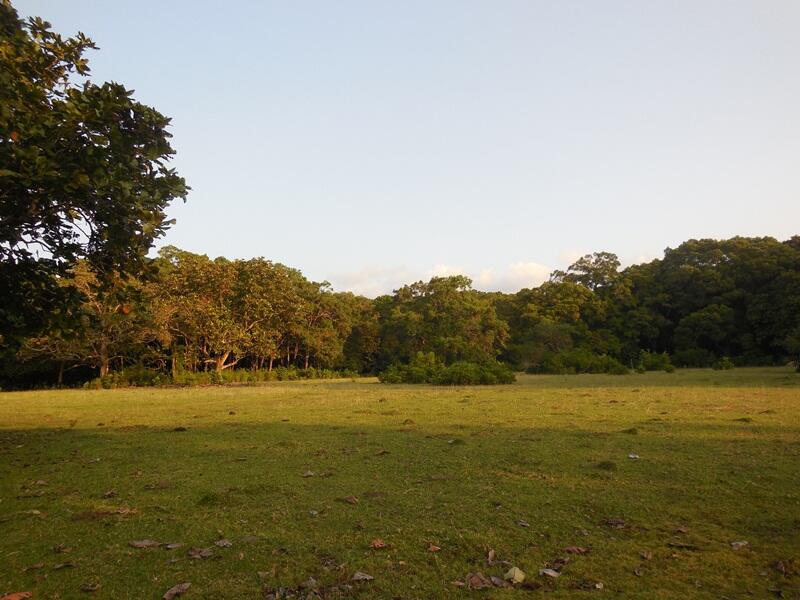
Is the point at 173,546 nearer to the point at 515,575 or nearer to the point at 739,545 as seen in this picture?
the point at 515,575

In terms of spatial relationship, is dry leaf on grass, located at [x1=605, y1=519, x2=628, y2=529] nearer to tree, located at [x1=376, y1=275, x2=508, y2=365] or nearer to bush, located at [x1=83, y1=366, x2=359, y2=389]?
bush, located at [x1=83, y1=366, x2=359, y2=389]

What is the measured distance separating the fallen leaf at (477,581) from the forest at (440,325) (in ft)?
84.5

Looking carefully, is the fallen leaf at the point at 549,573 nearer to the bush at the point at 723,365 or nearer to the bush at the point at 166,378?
the bush at the point at 166,378

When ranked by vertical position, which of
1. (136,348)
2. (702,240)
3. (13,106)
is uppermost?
(702,240)

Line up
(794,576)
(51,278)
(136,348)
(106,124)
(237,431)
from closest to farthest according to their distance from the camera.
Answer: (794,576), (106,124), (51,278), (237,431), (136,348)

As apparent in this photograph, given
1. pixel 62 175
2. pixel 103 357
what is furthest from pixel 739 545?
pixel 103 357

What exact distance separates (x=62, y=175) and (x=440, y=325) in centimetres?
4248

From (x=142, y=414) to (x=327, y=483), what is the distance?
1202 centimetres

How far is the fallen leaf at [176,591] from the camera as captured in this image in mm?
3865

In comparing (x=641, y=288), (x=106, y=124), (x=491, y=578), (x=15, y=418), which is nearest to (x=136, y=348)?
(x=15, y=418)

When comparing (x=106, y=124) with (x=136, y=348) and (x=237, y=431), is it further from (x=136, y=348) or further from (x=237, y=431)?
(x=136, y=348)

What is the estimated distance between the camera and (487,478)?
715 cm

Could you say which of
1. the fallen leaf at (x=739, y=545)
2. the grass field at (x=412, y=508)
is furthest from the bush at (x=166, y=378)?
the fallen leaf at (x=739, y=545)

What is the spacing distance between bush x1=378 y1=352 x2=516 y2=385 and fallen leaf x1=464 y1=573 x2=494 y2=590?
1011 inches
